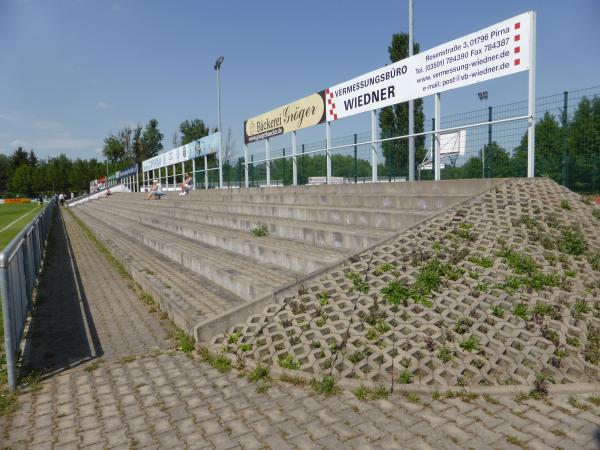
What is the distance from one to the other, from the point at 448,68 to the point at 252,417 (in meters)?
8.81

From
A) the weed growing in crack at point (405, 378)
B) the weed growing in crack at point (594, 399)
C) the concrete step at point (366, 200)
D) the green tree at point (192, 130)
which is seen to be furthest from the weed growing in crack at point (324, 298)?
the green tree at point (192, 130)

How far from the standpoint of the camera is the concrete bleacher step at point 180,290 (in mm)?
5566

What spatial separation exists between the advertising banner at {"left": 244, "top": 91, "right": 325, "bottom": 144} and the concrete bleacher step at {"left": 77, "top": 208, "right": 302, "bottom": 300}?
22.4 ft

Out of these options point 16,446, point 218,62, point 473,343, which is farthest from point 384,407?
point 218,62

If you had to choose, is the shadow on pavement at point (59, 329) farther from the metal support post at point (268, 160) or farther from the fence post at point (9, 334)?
the metal support post at point (268, 160)

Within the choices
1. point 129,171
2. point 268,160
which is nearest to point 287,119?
point 268,160

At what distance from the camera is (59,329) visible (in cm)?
571

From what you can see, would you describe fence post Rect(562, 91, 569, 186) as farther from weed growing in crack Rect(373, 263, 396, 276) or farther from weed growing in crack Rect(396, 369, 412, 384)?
weed growing in crack Rect(396, 369, 412, 384)

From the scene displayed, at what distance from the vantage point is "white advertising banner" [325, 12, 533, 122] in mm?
7750

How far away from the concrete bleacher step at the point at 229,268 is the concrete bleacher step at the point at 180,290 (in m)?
0.15

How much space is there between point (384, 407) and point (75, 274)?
874 cm

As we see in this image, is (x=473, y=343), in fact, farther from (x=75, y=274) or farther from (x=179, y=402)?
(x=75, y=274)

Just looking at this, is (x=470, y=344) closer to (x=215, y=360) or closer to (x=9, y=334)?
(x=215, y=360)

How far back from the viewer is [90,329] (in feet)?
18.6
